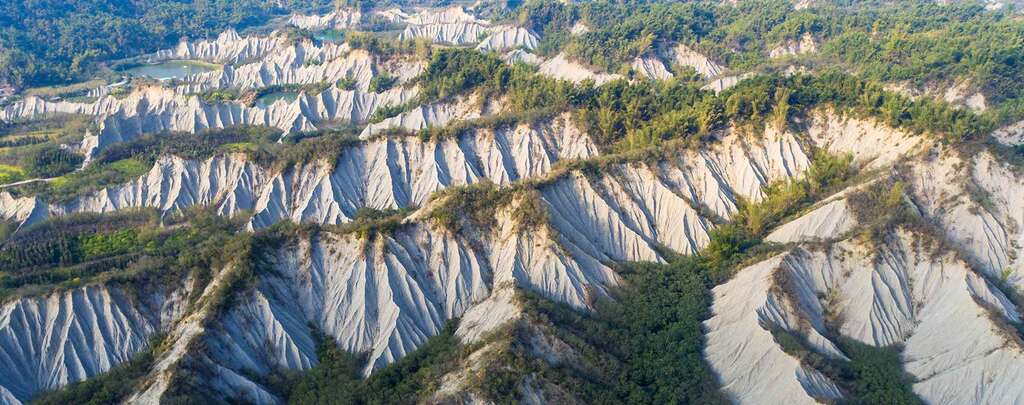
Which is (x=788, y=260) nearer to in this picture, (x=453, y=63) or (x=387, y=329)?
(x=387, y=329)

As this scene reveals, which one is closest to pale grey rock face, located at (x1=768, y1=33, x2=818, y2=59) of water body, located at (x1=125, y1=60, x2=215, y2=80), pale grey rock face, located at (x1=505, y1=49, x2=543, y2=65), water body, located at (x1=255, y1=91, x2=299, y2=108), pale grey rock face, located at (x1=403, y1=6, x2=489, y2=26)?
pale grey rock face, located at (x1=505, y1=49, x2=543, y2=65)

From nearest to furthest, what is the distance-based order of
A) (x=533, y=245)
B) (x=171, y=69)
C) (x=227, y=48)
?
(x=533, y=245)
(x=171, y=69)
(x=227, y=48)

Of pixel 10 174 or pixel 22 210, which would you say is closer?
pixel 22 210

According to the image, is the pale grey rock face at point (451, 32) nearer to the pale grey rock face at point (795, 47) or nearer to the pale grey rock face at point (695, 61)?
the pale grey rock face at point (695, 61)

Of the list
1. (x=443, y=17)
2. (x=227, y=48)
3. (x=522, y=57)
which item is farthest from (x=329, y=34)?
(x=522, y=57)

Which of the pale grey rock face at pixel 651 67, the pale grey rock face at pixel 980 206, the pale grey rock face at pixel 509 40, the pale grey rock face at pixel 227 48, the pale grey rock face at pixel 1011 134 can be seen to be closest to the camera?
the pale grey rock face at pixel 980 206

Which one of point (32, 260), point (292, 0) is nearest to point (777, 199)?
point (32, 260)

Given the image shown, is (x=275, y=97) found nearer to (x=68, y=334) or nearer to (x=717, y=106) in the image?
(x=717, y=106)

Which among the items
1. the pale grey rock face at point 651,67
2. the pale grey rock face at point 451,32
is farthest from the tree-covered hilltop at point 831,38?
the pale grey rock face at point 451,32
